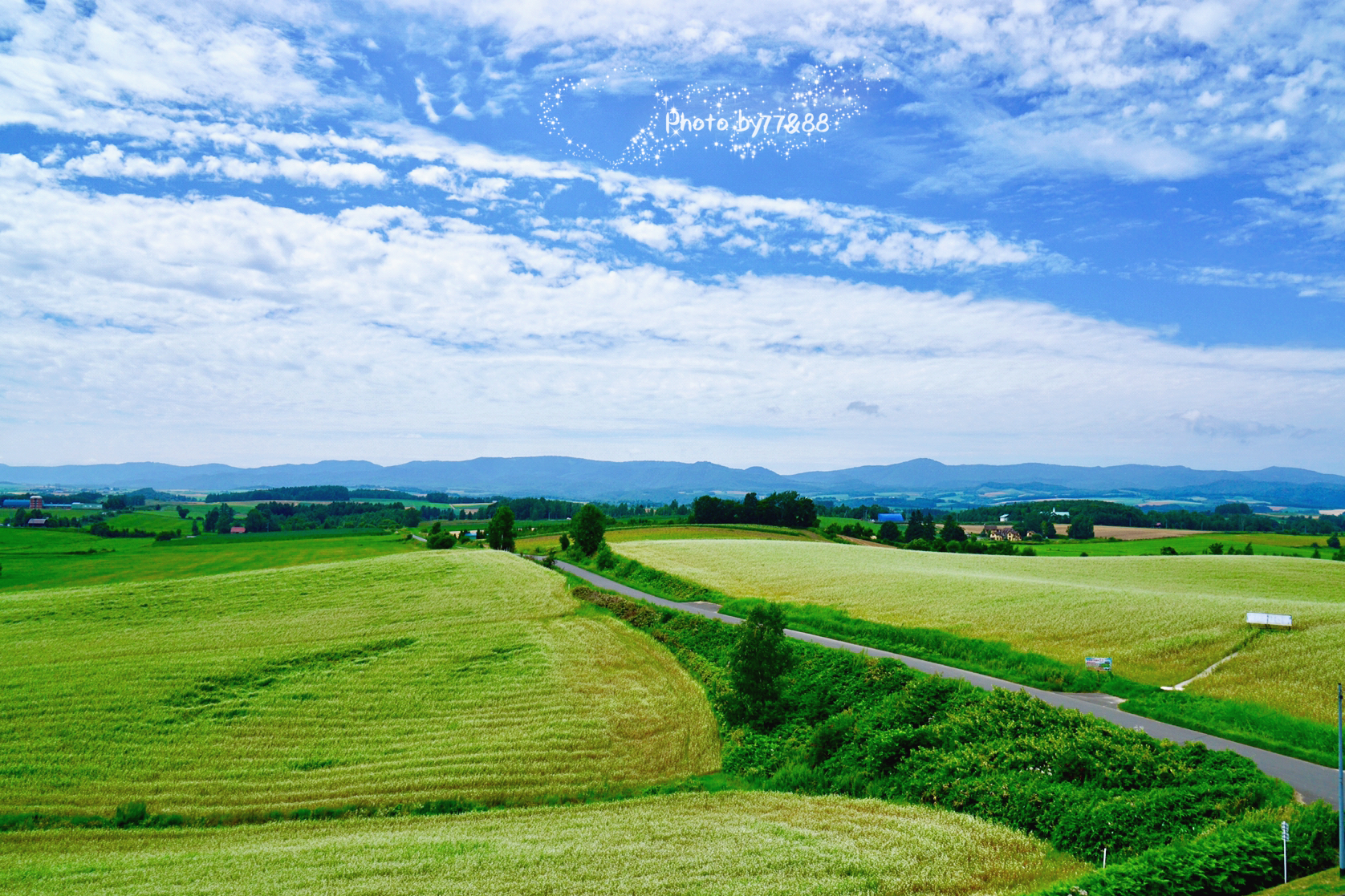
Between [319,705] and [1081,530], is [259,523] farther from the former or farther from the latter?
[1081,530]

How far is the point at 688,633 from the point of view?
40969 millimetres

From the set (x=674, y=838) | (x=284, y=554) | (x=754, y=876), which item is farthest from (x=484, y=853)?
(x=284, y=554)

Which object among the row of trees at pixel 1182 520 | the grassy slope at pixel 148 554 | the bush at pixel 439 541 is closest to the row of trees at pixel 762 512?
the row of trees at pixel 1182 520

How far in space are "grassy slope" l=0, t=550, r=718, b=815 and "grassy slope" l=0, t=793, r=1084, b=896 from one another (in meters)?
2.64

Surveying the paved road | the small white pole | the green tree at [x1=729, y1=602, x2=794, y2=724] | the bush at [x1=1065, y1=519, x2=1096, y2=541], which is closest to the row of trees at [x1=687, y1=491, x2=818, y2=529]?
the bush at [x1=1065, y1=519, x2=1096, y2=541]

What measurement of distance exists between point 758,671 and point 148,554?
85483 millimetres

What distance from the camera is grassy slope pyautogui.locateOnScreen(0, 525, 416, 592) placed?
6425cm

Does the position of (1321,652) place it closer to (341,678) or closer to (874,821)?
(874,821)

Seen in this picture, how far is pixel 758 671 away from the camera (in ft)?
93.7

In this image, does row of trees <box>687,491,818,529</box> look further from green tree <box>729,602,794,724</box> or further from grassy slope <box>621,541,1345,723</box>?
green tree <box>729,602,794,724</box>

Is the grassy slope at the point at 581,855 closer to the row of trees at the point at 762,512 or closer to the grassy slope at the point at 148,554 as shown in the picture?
the grassy slope at the point at 148,554

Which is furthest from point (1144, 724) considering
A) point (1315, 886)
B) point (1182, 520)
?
point (1182, 520)

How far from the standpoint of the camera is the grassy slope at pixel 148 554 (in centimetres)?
6425

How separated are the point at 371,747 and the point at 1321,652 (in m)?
36.7
